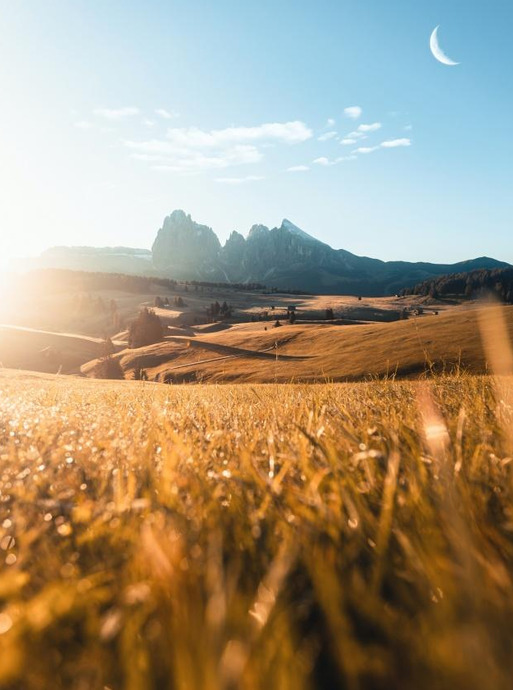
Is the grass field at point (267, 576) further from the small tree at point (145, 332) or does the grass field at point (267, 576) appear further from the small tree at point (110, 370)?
the small tree at point (145, 332)

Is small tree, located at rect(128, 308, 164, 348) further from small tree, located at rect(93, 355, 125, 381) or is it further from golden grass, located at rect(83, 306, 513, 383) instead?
small tree, located at rect(93, 355, 125, 381)

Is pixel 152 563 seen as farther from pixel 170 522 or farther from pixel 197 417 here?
pixel 197 417

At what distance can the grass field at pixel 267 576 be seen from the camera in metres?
0.96

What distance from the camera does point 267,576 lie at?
1432 mm

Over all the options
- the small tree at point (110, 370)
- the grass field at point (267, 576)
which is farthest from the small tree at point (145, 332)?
the grass field at point (267, 576)

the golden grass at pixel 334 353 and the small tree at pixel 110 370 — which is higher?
the golden grass at pixel 334 353

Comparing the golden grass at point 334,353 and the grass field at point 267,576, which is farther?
the golden grass at point 334,353

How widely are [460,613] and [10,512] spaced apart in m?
1.91

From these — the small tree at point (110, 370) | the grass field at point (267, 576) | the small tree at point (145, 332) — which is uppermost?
the grass field at point (267, 576)

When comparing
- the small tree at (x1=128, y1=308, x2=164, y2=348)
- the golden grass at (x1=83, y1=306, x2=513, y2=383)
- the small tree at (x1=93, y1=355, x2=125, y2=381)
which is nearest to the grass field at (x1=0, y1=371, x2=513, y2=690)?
the golden grass at (x1=83, y1=306, x2=513, y2=383)

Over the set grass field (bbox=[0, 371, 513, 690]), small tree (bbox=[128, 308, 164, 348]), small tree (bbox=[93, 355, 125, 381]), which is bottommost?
small tree (bbox=[93, 355, 125, 381])

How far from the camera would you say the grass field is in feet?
3.15

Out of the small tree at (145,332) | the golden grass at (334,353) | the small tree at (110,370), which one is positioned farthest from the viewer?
the small tree at (145,332)

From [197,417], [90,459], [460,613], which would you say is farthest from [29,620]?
[197,417]
